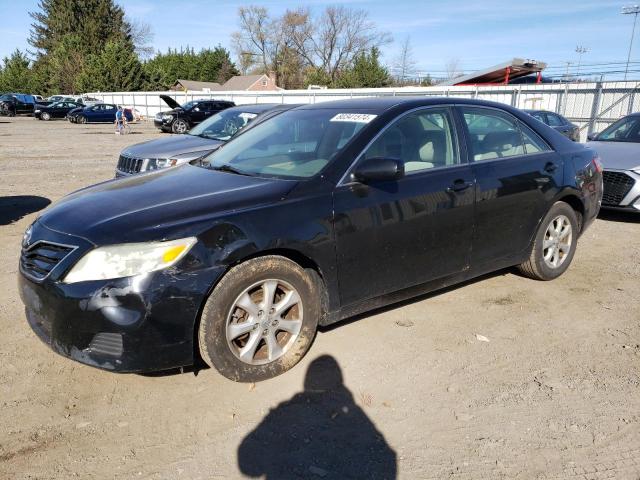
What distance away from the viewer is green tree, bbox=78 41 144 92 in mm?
55125

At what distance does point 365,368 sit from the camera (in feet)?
11.4

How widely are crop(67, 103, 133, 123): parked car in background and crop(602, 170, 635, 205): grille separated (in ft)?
113

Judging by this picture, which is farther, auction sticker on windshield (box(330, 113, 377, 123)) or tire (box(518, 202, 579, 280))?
tire (box(518, 202, 579, 280))

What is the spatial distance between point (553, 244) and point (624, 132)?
521 centimetres

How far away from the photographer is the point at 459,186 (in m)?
4.01

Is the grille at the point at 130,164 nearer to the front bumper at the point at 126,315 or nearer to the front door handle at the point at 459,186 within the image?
the front bumper at the point at 126,315

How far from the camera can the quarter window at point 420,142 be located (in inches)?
150

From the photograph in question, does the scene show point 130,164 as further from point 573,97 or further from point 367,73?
point 367,73

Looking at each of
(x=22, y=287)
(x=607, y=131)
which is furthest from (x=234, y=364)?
(x=607, y=131)

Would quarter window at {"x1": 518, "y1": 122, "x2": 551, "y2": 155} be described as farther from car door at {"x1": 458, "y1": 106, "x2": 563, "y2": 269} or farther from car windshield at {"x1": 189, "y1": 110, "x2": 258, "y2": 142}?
car windshield at {"x1": 189, "y1": 110, "x2": 258, "y2": 142}

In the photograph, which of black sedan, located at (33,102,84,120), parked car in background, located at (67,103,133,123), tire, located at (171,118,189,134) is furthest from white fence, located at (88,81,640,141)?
black sedan, located at (33,102,84,120)

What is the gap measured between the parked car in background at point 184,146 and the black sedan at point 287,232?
273 cm

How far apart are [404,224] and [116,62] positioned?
5899cm

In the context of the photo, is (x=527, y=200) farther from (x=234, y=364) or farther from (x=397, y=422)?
(x=234, y=364)
